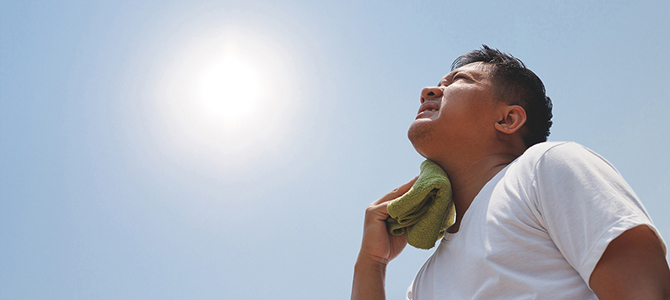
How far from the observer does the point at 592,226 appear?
4.16 feet

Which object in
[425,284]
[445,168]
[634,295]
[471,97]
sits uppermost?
[471,97]

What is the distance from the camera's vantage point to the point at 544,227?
1453 mm

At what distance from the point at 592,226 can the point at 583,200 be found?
3.3 inches

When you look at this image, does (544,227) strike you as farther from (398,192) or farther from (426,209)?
(398,192)

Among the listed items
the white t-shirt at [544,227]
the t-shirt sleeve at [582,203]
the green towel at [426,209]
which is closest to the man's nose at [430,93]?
the green towel at [426,209]

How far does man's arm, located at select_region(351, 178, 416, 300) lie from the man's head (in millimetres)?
262

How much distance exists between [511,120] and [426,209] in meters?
0.57

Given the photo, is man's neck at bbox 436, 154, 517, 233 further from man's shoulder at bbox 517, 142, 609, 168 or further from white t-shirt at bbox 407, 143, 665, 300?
man's shoulder at bbox 517, 142, 609, 168

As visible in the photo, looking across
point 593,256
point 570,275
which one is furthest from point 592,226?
point 570,275

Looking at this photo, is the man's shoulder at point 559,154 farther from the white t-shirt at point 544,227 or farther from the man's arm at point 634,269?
the man's arm at point 634,269

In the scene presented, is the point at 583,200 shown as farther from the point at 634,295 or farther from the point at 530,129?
the point at 530,129

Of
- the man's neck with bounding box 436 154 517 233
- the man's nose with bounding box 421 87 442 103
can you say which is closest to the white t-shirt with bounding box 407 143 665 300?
the man's neck with bounding box 436 154 517 233

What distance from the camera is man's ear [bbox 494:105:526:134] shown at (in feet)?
6.84

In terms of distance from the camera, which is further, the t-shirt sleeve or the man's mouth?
the man's mouth
